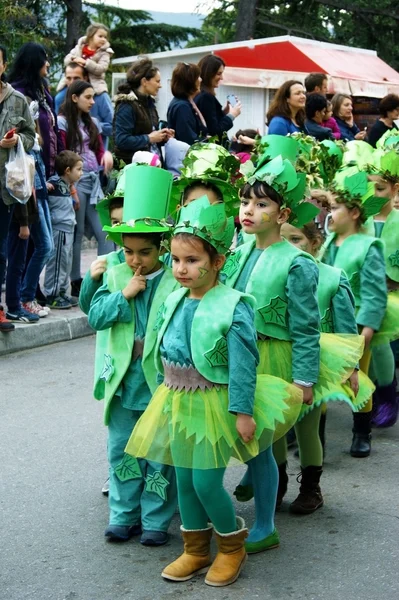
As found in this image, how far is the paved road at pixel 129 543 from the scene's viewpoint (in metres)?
4.13

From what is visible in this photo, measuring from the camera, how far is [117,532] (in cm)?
463

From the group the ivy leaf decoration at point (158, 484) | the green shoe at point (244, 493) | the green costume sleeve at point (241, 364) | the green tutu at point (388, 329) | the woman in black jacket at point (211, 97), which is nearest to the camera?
the green costume sleeve at point (241, 364)

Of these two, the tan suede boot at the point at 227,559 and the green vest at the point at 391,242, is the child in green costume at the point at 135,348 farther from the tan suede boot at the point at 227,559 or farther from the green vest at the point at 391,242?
the green vest at the point at 391,242

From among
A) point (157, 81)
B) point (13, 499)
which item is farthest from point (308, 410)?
point (157, 81)

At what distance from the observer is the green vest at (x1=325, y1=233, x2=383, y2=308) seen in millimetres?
5914

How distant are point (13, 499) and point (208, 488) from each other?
1.47 meters

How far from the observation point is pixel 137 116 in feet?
30.4

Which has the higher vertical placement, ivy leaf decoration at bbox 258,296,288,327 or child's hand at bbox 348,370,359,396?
ivy leaf decoration at bbox 258,296,288,327

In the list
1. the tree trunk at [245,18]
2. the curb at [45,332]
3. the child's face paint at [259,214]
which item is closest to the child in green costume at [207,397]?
the child's face paint at [259,214]

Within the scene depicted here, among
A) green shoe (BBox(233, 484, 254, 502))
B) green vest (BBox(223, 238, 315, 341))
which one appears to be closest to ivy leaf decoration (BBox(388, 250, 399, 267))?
green vest (BBox(223, 238, 315, 341))

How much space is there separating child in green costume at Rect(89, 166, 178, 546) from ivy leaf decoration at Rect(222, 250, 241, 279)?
31 centimetres

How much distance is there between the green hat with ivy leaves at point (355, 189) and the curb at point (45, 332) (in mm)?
3450

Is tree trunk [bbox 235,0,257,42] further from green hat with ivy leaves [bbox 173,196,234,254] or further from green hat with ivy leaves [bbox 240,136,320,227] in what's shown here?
green hat with ivy leaves [bbox 173,196,234,254]

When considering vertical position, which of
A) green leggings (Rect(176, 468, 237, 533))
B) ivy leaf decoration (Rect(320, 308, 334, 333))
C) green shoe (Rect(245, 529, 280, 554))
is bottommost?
green shoe (Rect(245, 529, 280, 554))
